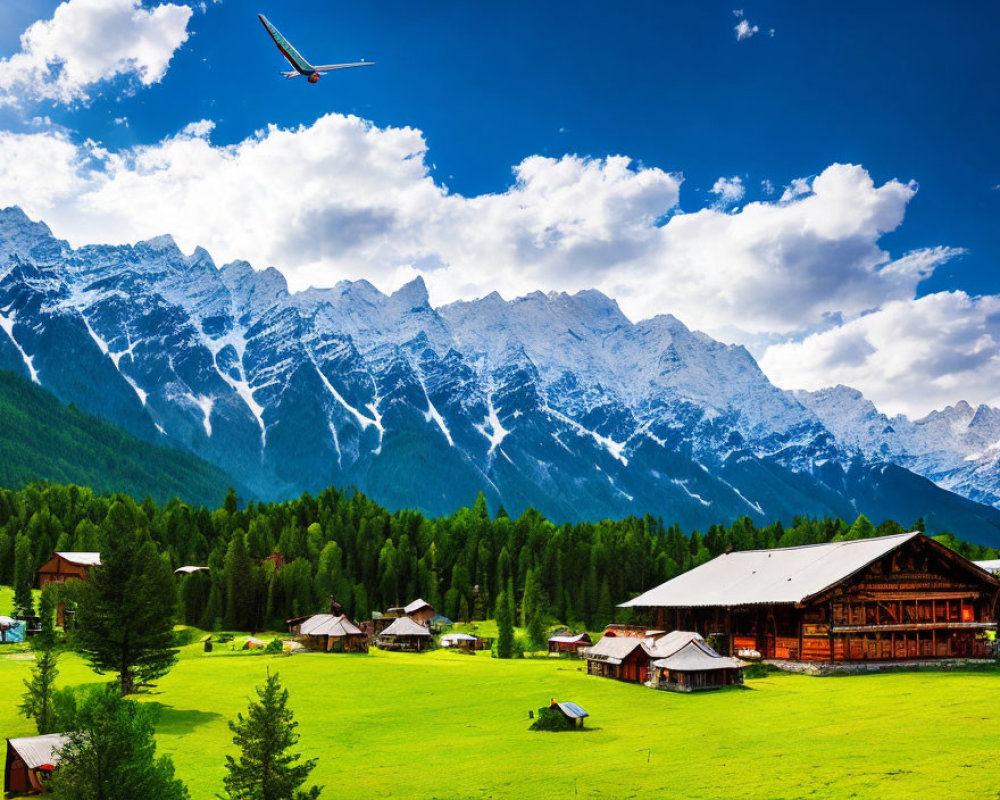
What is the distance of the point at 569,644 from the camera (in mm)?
111375

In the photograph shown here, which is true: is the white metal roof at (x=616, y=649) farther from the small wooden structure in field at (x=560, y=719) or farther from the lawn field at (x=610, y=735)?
the small wooden structure in field at (x=560, y=719)

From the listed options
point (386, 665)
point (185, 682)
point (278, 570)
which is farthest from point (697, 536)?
point (185, 682)

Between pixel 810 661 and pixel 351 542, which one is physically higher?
pixel 351 542

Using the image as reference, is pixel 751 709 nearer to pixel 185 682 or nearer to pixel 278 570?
pixel 185 682

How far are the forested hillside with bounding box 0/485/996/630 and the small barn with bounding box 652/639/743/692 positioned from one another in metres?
64.2

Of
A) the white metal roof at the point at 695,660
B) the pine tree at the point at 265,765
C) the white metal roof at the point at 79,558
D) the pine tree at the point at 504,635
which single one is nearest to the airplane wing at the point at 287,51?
the pine tree at the point at 265,765

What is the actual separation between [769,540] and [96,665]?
159 metres

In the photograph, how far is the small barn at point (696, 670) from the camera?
69.6 metres

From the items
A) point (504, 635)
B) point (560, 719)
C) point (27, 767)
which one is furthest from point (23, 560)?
point (560, 719)

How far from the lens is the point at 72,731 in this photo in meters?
38.2

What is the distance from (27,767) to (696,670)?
153 feet

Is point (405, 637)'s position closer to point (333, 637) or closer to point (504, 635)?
point (333, 637)

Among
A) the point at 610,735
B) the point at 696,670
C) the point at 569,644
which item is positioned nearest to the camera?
the point at 610,735

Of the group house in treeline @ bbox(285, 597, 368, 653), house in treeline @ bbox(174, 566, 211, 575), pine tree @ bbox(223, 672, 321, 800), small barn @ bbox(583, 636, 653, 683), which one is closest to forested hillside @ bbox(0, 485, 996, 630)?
house in treeline @ bbox(174, 566, 211, 575)
